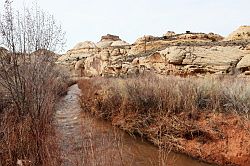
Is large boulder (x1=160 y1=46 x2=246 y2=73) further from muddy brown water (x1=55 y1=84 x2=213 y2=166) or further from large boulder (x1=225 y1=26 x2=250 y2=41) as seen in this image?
muddy brown water (x1=55 y1=84 x2=213 y2=166)

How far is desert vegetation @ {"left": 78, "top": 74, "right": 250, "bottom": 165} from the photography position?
639 centimetres

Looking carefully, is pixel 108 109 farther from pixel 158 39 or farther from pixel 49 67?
pixel 158 39

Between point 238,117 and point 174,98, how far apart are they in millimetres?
1892

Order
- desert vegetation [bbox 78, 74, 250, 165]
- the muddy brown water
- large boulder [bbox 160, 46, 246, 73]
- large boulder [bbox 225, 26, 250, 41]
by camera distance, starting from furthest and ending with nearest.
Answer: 1. large boulder [bbox 225, 26, 250, 41]
2. large boulder [bbox 160, 46, 246, 73]
3. desert vegetation [bbox 78, 74, 250, 165]
4. the muddy brown water

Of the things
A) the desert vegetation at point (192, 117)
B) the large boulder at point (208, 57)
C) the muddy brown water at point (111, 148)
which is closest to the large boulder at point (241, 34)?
the large boulder at point (208, 57)

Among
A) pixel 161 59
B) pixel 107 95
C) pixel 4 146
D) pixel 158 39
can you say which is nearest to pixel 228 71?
pixel 161 59

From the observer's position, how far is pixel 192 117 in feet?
24.3

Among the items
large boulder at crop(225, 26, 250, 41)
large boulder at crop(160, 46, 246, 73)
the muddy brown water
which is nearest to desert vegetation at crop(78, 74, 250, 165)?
the muddy brown water

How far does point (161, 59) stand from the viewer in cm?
1761

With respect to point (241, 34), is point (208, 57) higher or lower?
lower

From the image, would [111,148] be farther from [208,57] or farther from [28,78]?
[208,57]

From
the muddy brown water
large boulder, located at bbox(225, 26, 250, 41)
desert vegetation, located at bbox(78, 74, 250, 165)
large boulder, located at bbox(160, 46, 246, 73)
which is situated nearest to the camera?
the muddy brown water

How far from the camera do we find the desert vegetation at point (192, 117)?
6387 mm

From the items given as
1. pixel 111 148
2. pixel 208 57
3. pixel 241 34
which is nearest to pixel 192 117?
pixel 111 148
